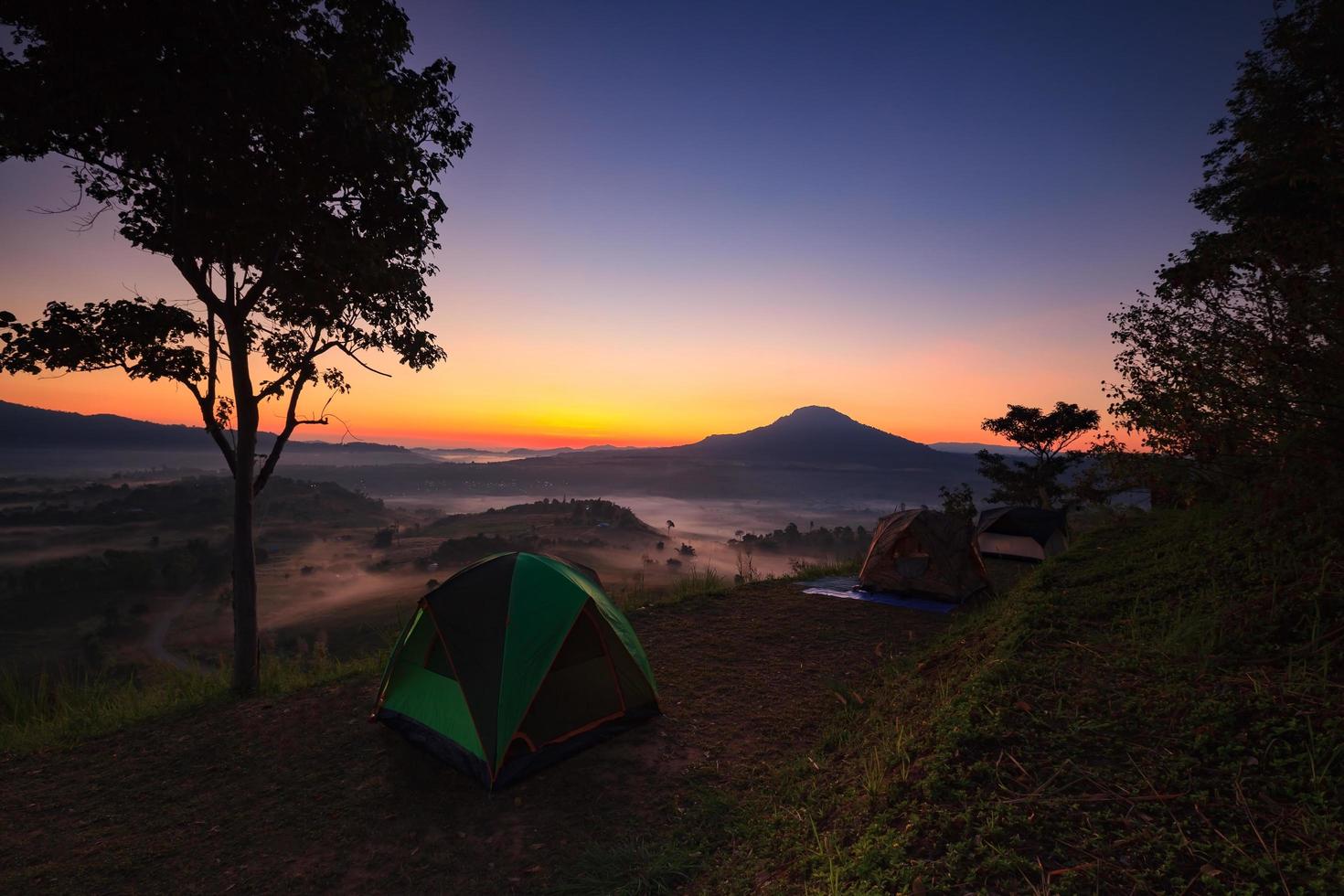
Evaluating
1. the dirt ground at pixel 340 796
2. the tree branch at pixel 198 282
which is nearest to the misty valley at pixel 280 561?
the dirt ground at pixel 340 796

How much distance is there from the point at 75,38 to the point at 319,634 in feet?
120

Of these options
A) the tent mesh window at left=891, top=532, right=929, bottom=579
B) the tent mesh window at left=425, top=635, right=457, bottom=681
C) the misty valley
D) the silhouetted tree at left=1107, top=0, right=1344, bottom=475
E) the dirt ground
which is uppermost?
the silhouetted tree at left=1107, top=0, right=1344, bottom=475

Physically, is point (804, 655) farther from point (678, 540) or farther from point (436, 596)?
point (678, 540)

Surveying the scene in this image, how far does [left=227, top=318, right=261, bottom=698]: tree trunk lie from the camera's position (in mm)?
8133

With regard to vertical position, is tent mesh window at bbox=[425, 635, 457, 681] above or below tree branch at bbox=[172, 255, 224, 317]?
below

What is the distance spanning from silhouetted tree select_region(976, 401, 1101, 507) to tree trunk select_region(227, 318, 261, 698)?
94.4 ft

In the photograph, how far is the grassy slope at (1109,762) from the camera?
268cm

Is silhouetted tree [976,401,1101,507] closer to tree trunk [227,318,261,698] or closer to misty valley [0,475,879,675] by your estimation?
misty valley [0,475,879,675]

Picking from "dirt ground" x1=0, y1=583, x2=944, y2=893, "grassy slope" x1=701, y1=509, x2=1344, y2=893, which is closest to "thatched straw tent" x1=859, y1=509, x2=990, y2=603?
"dirt ground" x1=0, y1=583, x2=944, y2=893

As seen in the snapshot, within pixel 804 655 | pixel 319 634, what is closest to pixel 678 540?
pixel 319 634

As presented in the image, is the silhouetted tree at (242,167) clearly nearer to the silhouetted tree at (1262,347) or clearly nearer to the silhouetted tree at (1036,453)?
the silhouetted tree at (1262,347)

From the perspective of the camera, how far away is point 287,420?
8773mm

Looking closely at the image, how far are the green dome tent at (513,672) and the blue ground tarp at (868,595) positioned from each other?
6849 mm

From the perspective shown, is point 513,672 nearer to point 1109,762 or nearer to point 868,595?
point 1109,762
